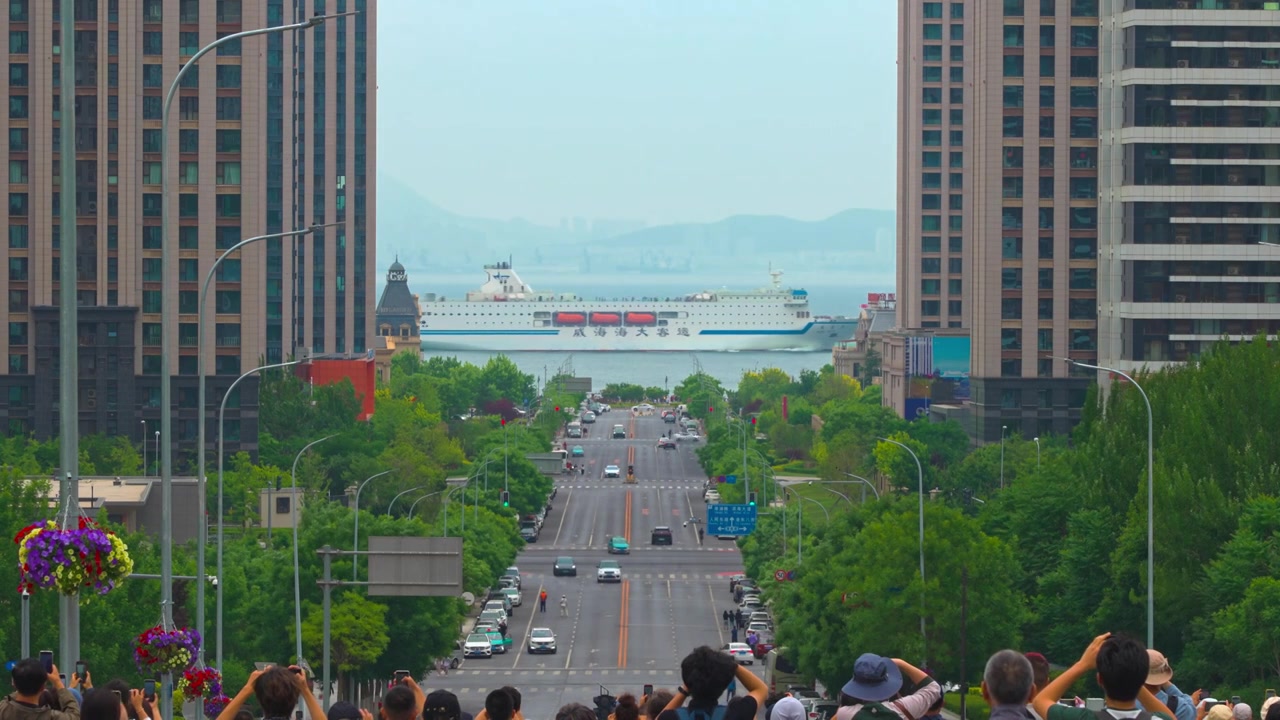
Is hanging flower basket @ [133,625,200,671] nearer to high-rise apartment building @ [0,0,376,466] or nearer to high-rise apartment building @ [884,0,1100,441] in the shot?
high-rise apartment building @ [0,0,376,466]

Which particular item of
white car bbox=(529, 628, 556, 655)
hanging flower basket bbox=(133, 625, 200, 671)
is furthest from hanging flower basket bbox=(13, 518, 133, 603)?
white car bbox=(529, 628, 556, 655)

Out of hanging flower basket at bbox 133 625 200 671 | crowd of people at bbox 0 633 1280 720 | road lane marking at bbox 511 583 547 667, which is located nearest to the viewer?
crowd of people at bbox 0 633 1280 720

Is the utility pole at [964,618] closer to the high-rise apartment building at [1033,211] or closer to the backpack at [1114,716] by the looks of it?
the backpack at [1114,716]

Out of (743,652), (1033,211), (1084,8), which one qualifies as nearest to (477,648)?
(743,652)

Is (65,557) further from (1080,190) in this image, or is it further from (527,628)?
(1080,190)

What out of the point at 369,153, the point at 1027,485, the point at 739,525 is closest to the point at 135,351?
the point at 739,525

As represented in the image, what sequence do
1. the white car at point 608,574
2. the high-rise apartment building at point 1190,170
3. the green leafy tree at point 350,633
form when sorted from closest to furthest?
1. the green leafy tree at point 350,633
2. the high-rise apartment building at point 1190,170
3. the white car at point 608,574

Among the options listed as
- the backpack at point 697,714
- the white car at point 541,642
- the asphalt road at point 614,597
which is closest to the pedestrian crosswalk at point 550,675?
A: the asphalt road at point 614,597
